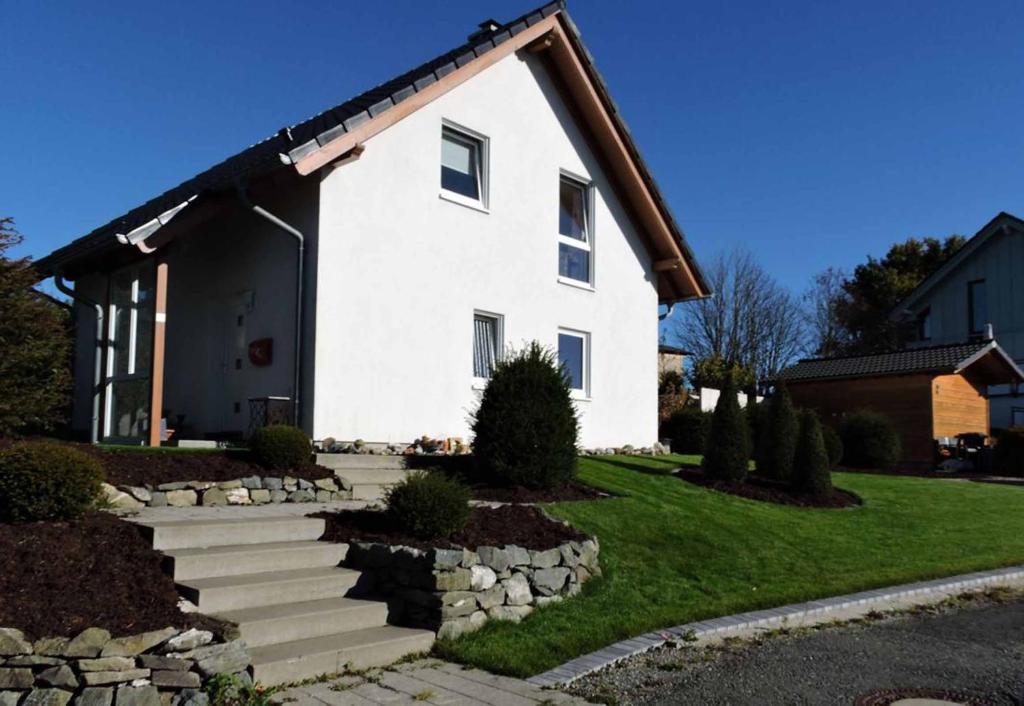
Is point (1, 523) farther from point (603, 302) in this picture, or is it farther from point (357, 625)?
point (603, 302)

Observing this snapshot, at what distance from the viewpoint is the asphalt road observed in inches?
217

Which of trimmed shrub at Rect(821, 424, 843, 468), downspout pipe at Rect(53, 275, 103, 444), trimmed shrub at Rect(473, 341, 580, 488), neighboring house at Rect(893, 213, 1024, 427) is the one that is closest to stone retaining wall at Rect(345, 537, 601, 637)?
trimmed shrub at Rect(473, 341, 580, 488)

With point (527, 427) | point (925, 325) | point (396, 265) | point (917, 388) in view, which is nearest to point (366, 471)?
point (527, 427)

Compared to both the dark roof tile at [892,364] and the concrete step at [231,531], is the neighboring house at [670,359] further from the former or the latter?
the concrete step at [231,531]

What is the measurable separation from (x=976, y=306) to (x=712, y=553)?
30.7m

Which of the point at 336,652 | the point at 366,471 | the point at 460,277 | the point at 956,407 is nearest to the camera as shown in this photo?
the point at 336,652

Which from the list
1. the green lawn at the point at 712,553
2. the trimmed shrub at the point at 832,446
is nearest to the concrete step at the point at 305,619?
the green lawn at the point at 712,553

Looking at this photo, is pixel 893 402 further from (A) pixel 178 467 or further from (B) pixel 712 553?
(A) pixel 178 467

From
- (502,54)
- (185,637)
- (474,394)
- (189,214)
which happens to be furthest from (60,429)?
(185,637)

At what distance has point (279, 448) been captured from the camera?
9750mm

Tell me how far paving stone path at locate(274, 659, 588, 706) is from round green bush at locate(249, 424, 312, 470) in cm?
441

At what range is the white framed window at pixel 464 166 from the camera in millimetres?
14430

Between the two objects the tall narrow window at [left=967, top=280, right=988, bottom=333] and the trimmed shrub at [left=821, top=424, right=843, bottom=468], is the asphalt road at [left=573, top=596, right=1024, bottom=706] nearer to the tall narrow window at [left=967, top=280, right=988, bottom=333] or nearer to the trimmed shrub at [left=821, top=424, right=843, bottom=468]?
the trimmed shrub at [left=821, top=424, right=843, bottom=468]

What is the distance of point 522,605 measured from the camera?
7129mm
